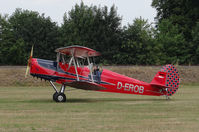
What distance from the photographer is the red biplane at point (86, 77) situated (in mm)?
17766

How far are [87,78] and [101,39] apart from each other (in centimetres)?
3224

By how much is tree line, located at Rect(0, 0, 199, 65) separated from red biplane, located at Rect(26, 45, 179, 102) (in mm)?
28489

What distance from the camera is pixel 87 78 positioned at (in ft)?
60.0

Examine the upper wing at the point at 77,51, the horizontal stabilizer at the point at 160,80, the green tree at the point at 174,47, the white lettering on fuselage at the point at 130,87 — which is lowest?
the white lettering on fuselage at the point at 130,87

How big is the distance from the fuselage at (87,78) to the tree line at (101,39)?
93.5ft

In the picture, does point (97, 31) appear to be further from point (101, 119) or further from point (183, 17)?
point (101, 119)

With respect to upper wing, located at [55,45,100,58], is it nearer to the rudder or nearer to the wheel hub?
the wheel hub

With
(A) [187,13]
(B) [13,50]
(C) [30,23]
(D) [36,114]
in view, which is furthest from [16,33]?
(D) [36,114]

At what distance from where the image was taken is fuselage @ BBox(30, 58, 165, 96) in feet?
58.7

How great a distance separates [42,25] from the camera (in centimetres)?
5466

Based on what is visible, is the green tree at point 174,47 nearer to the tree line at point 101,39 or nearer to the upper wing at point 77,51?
the tree line at point 101,39

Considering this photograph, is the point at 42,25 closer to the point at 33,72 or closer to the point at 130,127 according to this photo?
the point at 33,72

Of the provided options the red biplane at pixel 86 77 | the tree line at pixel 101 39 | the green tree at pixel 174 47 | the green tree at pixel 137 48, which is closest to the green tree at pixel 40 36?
the tree line at pixel 101 39

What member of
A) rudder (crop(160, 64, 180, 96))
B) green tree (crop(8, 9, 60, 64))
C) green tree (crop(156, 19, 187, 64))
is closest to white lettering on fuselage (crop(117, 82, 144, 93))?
rudder (crop(160, 64, 180, 96))
